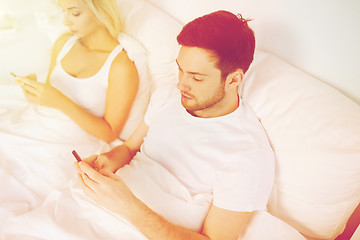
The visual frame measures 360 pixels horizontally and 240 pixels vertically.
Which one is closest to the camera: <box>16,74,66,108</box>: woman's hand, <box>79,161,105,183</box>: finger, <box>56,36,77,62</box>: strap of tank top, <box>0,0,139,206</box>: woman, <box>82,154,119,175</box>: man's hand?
<box>79,161,105,183</box>: finger

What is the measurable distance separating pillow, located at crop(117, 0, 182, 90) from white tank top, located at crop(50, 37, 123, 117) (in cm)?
15

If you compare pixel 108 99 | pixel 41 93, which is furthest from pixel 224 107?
pixel 41 93

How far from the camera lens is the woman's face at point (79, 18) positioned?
1083 millimetres

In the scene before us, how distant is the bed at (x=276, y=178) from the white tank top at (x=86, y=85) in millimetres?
197

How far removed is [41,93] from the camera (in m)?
1.14

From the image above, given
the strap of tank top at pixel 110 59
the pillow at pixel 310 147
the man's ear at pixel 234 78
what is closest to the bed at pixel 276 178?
the pillow at pixel 310 147

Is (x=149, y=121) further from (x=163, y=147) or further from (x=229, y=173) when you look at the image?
(x=229, y=173)

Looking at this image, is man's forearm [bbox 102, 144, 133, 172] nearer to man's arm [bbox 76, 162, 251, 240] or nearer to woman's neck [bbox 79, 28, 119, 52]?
man's arm [bbox 76, 162, 251, 240]

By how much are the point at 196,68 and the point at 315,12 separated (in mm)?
424

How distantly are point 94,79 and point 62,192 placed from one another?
51 cm

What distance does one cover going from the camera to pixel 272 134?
0.85 metres

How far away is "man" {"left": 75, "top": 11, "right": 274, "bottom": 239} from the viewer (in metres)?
0.75

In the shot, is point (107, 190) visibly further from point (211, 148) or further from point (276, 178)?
point (276, 178)

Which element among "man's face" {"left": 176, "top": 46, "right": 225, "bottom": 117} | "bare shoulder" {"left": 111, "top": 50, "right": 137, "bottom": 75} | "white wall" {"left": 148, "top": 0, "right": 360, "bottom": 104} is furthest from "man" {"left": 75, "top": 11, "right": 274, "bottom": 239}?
"bare shoulder" {"left": 111, "top": 50, "right": 137, "bottom": 75}
